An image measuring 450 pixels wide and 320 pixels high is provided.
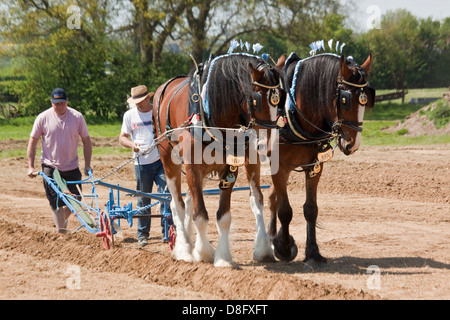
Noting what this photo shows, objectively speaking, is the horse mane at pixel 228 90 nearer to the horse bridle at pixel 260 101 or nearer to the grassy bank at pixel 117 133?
the horse bridle at pixel 260 101

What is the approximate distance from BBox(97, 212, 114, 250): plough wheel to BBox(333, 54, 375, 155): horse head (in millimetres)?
2771

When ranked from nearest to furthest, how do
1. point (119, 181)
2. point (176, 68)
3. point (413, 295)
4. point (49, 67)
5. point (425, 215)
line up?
point (413, 295) → point (425, 215) → point (119, 181) → point (49, 67) → point (176, 68)

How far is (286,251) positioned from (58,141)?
126 inches

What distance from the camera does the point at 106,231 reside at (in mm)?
7430

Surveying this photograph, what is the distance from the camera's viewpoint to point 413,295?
18.2 ft

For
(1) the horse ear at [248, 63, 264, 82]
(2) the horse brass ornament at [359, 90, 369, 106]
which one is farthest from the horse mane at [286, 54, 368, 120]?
(1) the horse ear at [248, 63, 264, 82]

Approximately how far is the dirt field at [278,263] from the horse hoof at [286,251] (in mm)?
119

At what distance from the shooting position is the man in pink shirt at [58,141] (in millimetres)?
8211

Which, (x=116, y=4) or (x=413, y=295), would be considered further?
(x=116, y=4)

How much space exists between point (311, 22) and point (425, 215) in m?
21.4

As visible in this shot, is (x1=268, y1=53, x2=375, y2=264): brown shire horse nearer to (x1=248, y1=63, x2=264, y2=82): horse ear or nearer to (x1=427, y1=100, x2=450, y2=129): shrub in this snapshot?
(x1=248, y1=63, x2=264, y2=82): horse ear

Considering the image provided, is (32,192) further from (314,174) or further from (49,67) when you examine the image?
(49,67)

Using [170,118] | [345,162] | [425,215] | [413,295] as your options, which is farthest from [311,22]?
[413,295]

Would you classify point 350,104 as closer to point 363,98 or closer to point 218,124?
point 363,98
